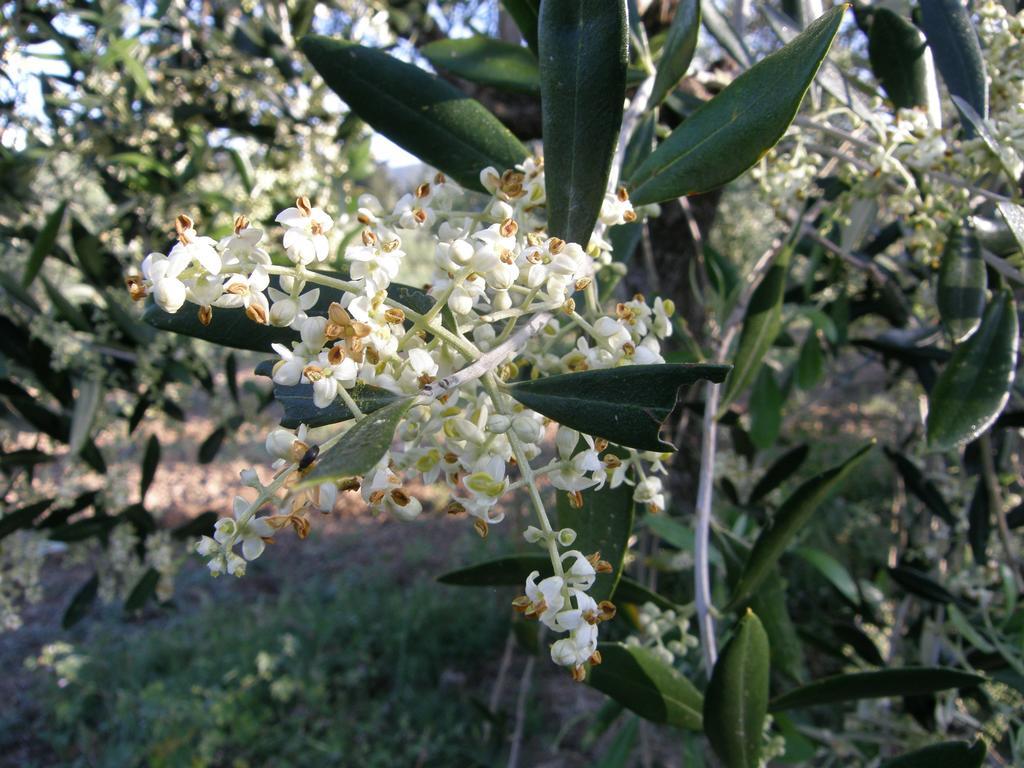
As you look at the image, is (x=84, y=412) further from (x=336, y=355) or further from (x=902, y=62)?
(x=902, y=62)

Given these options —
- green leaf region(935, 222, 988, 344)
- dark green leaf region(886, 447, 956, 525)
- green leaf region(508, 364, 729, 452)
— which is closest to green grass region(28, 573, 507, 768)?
dark green leaf region(886, 447, 956, 525)

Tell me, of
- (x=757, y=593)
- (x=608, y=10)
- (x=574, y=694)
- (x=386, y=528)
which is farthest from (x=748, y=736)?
(x=386, y=528)

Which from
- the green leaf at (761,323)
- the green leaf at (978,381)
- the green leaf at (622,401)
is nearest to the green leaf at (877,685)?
the green leaf at (978,381)

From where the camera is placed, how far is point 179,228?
48 cm

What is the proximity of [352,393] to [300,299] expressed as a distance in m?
0.07

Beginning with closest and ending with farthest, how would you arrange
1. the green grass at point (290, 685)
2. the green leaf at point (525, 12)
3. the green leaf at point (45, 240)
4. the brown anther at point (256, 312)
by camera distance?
the brown anther at point (256, 312) < the green leaf at point (525, 12) < the green leaf at point (45, 240) < the green grass at point (290, 685)

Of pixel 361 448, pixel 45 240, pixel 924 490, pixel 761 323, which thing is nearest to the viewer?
pixel 361 448

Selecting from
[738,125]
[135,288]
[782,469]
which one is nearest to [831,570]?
[782,469]

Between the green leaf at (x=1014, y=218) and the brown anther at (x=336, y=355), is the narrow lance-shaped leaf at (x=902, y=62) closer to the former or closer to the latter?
the green leaf at (x=1014, y=218)

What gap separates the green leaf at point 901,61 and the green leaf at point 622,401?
0.64 m

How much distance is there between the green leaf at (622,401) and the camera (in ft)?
1.56

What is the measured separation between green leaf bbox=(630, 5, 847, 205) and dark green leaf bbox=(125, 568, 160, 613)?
1339 millimetres

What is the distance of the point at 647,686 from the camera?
30.3 inches

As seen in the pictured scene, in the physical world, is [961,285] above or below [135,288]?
above
